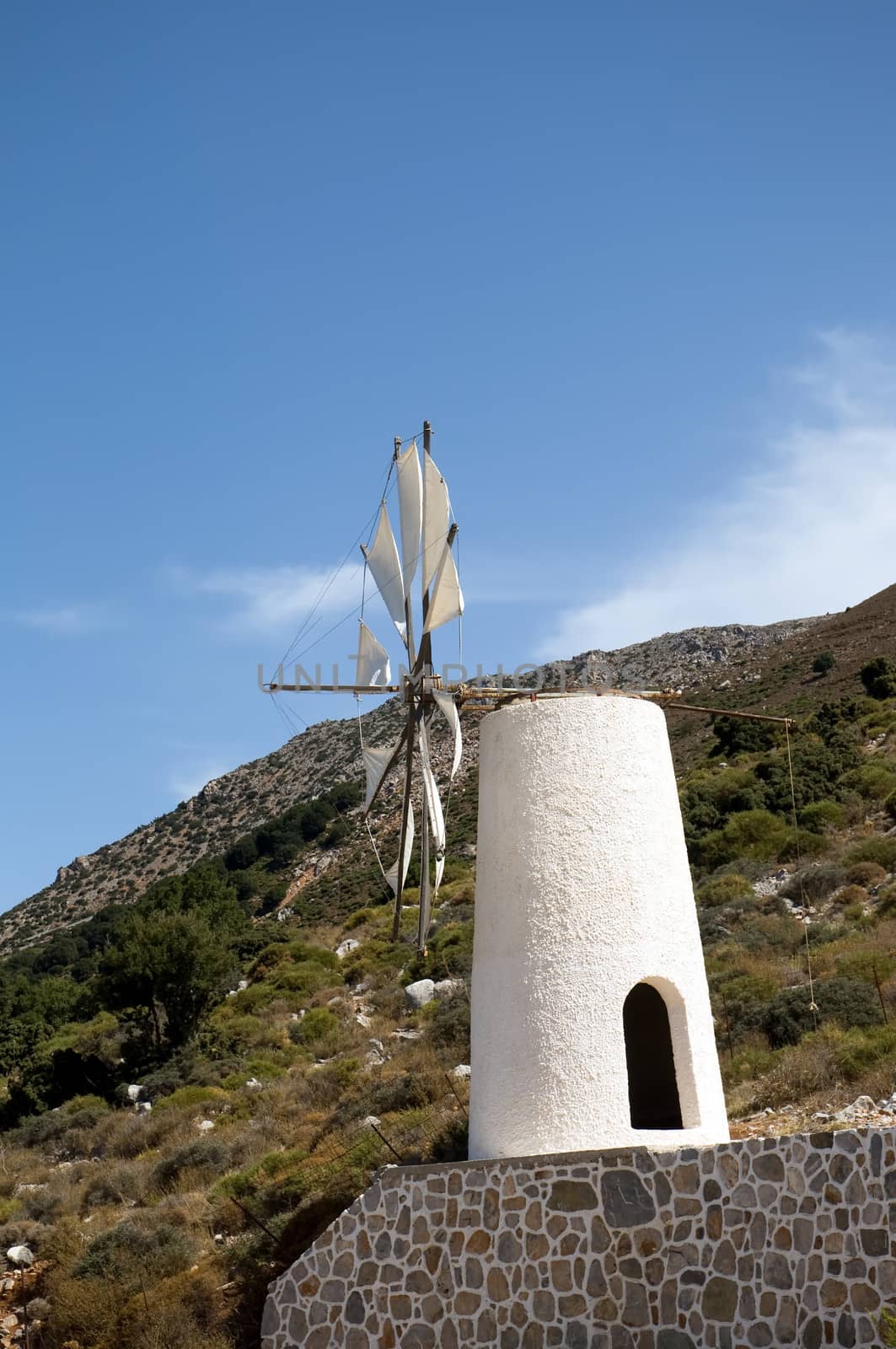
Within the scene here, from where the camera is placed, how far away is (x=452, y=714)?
543 inches

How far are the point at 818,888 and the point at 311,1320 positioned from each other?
13365mm

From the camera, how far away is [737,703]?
4469 centimetres

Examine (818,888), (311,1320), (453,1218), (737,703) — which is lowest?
(311,1320)

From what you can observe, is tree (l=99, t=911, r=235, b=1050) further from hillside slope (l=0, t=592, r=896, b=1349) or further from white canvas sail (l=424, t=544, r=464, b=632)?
white canvas sail (l=424, t=544, r=464, b=632)

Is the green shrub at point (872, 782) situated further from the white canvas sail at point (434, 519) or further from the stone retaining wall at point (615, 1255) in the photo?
the stone retaining wall at point (615, 1255)

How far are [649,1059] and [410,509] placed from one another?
622cm

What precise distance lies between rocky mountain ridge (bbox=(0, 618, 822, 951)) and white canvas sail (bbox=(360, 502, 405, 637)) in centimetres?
3651

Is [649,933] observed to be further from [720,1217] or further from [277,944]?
[277,944]

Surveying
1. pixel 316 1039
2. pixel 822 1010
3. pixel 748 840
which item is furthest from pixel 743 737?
pixel 822 1010

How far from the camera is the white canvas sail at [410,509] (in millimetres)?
14562

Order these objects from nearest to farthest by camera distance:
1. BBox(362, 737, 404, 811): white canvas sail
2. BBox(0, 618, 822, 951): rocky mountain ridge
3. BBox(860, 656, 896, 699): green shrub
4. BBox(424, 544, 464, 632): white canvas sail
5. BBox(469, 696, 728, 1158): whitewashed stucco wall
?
1. BBox(469, 696, 728, 1158): whitewashed stucco wall
2. BBox(424, 544, 464, 632): white canvas sail
3. BBox(362, 737, 404, 811): white canvas sail
4. BBox(860, 656, 896, 699): green shrub
5. BBox(0, 618, 822, 951): rocky mountain ridge

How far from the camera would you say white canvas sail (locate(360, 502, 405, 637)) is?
578 inches

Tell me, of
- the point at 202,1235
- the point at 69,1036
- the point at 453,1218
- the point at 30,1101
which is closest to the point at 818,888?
the point at 202,1235

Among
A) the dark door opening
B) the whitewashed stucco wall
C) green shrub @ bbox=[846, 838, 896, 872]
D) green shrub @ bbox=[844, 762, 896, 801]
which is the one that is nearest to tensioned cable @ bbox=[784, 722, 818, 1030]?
green shrub @ bbox=[846, 838, 896, 872]
